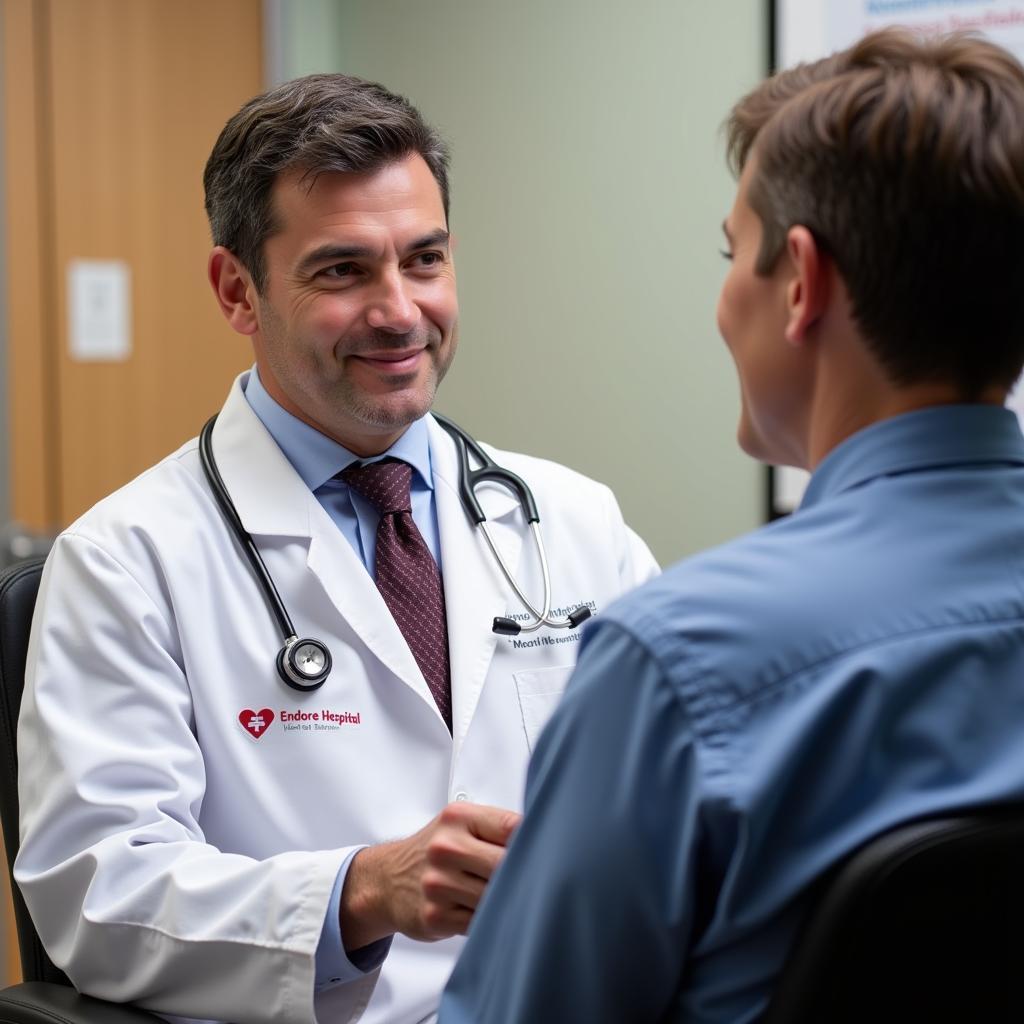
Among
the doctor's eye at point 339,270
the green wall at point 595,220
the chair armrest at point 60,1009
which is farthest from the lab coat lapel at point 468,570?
the green wall at point 595,220

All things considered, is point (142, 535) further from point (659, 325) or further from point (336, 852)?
point (659, 325)

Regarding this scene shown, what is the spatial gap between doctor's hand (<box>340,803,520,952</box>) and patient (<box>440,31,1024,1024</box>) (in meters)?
0.21

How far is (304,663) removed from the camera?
1233 millimetres

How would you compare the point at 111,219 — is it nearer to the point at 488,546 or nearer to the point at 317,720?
the point at 488,546

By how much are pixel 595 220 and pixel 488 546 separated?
1173mm

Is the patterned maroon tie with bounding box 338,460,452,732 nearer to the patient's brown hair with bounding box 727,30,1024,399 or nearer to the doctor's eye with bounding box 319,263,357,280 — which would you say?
the doctor's eye with bounding box 319,263,357,280

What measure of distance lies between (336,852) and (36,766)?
0.29 metres

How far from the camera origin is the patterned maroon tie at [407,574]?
1.31 meters

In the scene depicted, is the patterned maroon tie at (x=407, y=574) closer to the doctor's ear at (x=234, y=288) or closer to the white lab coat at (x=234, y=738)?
the white lab coat at (x=234, y=738)

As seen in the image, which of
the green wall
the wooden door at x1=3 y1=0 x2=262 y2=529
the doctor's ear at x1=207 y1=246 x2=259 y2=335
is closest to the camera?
the doctor's ear at x1=207 y1=246 x2=259 y2=335

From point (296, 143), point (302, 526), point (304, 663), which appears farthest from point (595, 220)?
point (304, 663)

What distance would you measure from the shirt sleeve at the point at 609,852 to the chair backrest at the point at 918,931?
0.07 meters

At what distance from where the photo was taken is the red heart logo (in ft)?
4.00

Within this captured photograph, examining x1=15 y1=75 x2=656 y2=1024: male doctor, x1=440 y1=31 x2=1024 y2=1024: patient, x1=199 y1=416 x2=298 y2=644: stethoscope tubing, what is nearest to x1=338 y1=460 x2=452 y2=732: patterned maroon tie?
x1=15 y1=75 x2=656 y2=1024: male doctor
